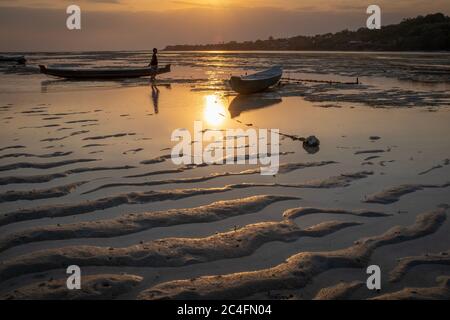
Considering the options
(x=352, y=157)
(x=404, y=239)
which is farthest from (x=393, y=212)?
(x=352, y=157)

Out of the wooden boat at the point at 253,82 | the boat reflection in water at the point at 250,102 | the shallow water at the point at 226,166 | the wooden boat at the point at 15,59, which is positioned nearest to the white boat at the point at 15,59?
the wooden boat at the point at 15,59

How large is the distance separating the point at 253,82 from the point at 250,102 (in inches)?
95.8

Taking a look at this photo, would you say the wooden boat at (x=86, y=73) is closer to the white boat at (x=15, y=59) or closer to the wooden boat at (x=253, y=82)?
the wooden boat at (x=253, y=82)

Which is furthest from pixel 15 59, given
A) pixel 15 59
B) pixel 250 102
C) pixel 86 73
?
pixel 250 102

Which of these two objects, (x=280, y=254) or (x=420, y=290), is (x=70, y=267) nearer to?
(x=280, y=254)

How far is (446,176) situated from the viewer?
8320 millimetres

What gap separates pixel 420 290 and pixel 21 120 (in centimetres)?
1389

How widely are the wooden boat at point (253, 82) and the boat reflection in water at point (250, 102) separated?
17.8 inches

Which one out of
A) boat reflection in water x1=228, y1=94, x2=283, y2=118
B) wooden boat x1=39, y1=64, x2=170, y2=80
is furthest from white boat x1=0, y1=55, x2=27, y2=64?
boat reflection in water x1=228, y1=94, x2=283, y2=118

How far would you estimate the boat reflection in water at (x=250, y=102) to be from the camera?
18.3 meters

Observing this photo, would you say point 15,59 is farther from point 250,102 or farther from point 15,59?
point 250,102

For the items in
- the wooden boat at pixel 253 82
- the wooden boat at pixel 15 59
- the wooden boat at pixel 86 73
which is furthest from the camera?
the wooden boat at pixel 15 59

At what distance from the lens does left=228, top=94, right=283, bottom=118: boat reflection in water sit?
18312 millimetres
